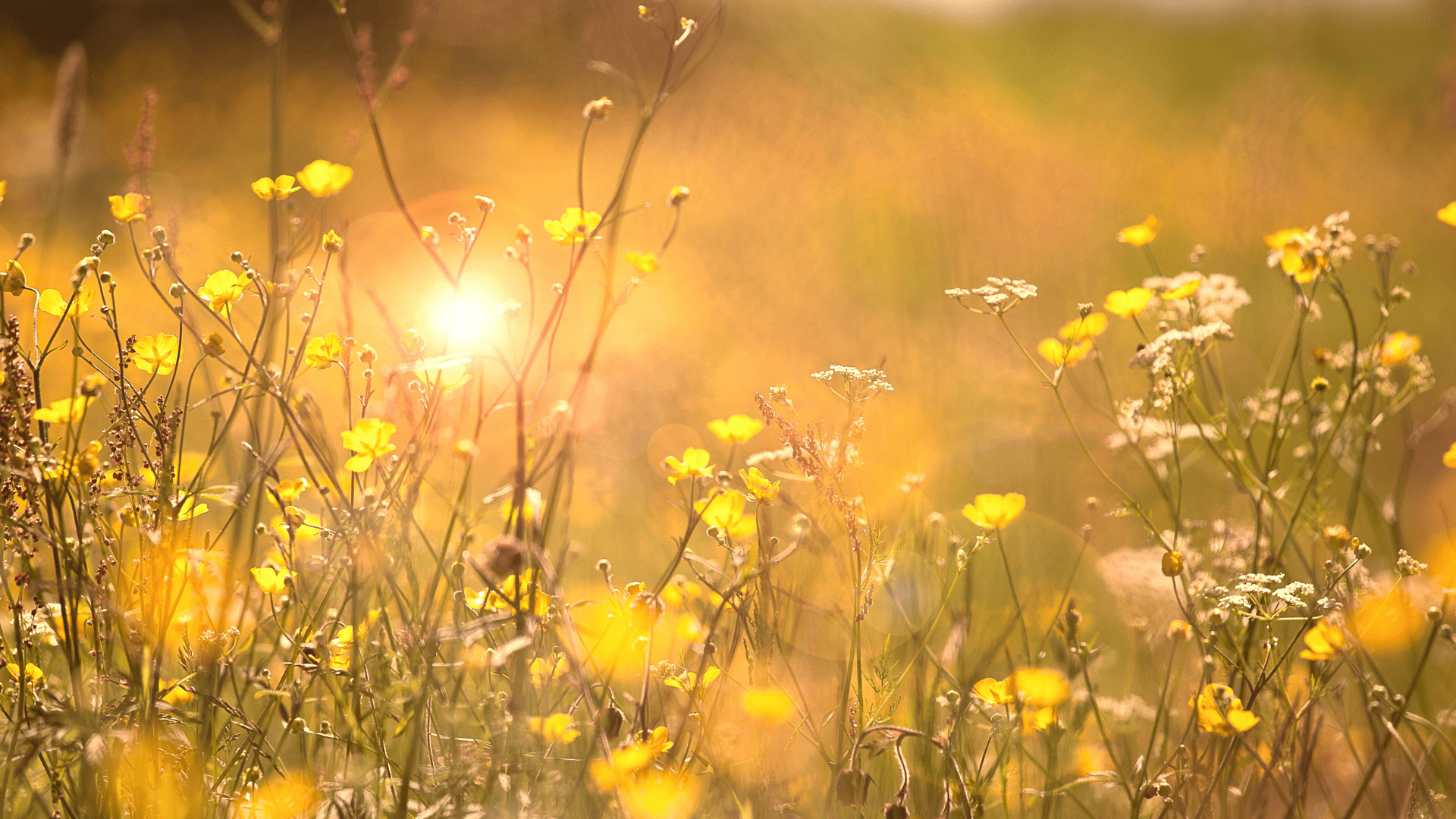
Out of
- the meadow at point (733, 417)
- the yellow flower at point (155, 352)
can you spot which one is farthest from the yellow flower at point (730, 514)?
the yellow flower at point (155, 352)

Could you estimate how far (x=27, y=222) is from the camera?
16.6ft

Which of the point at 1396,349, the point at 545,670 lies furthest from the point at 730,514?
the point at 1396,349

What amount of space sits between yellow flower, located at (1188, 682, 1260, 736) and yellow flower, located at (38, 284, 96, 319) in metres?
1.71

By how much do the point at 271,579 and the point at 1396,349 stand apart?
2.06 m

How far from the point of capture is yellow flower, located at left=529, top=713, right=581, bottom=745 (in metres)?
1.17

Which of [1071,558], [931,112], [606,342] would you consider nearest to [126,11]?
[606,342]

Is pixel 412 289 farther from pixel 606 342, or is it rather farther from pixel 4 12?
→ pixel 4 12

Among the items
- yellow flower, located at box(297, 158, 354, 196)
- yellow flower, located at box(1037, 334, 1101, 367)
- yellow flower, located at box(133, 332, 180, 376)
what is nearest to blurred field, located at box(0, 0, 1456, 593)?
yellow flower, located at box(1037, 334, 1101, 367)

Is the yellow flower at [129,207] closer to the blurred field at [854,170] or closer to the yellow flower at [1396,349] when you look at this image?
the blurred field at [854,170]

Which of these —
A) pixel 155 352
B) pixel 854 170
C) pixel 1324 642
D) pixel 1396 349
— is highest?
pixel 854 170

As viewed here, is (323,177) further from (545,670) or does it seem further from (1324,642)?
(1324,642)

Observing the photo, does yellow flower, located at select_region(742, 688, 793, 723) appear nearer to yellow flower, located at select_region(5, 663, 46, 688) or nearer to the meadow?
the meadow

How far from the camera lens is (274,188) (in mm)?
1242

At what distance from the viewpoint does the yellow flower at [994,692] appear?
1.36 metres
